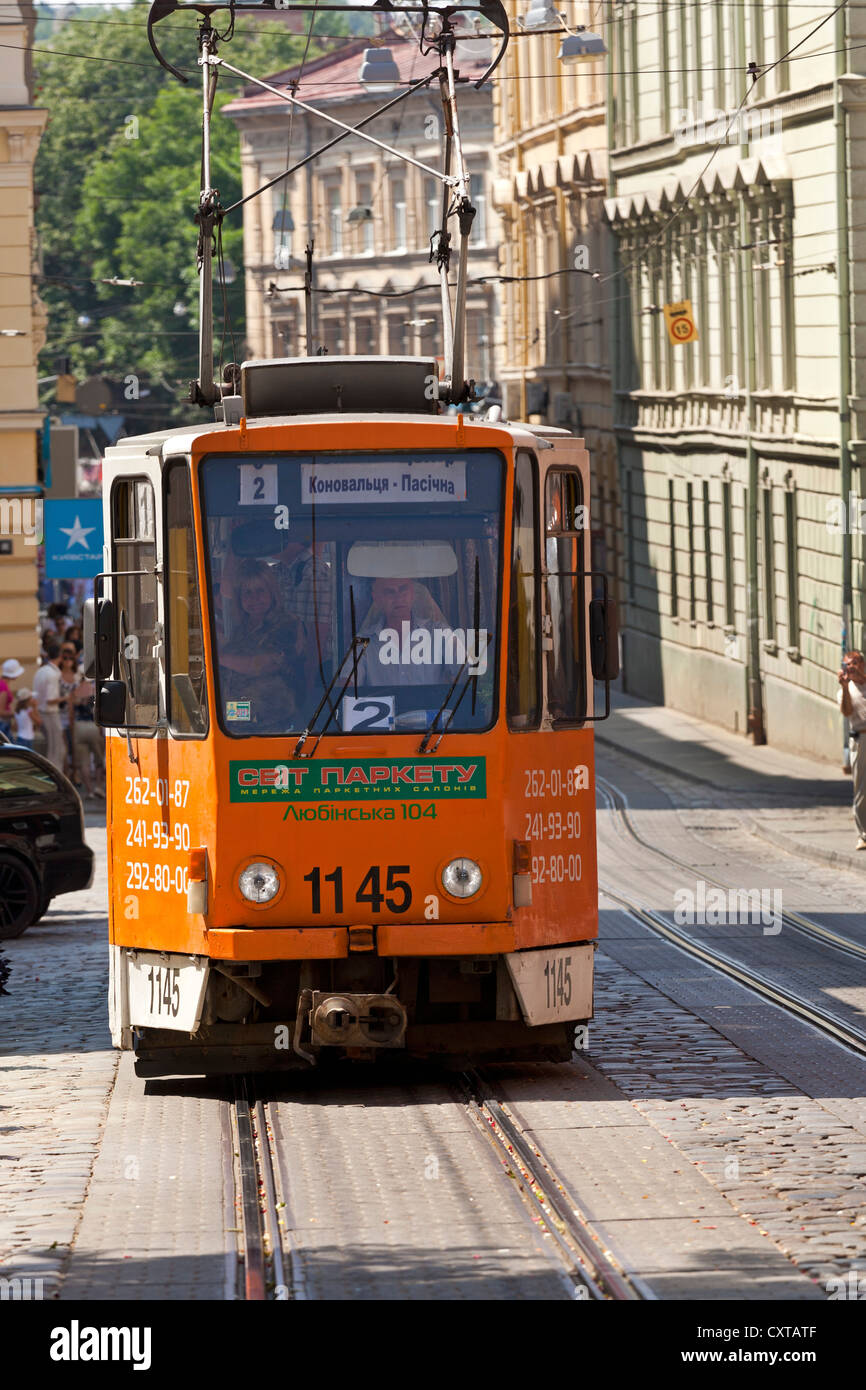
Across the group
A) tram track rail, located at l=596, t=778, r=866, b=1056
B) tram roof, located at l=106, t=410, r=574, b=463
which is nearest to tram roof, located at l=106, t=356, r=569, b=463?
tram roof, located at l=106, t=410, r=574, b=463


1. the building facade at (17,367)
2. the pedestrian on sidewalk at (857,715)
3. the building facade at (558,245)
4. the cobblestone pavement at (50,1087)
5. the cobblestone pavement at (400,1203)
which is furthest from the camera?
the building facade at (558,245)

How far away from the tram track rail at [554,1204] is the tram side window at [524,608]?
5.76 ft

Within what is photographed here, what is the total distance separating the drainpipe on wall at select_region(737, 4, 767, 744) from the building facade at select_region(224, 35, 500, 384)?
93.6ft

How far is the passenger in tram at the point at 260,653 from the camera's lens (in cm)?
1161

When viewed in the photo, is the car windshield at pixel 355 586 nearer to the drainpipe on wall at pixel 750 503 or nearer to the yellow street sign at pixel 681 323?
the drainpipe on wall at pixel 750 503

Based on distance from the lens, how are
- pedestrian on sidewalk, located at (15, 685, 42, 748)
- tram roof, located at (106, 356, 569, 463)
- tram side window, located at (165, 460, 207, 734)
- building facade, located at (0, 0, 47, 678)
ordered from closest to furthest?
tram side window, located at (165, 460, 207, 734), tram roof, located at (106, 356, 569, 463), pedestrian on sidewalk, located at (15, 685, 42, 748), building facade, located at (0, 0, 47, 678)

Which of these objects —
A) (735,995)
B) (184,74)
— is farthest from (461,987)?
(184,74)

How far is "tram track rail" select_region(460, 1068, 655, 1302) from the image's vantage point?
8156 mm

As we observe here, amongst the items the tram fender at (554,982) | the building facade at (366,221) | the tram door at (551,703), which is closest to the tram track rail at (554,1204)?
the tram fender at (554,982)

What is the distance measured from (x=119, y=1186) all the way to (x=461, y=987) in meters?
2.33

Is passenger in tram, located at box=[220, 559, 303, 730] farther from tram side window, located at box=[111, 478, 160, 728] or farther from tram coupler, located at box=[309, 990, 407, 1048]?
tram coupler, located at box=[309, 990, 407, 1048]

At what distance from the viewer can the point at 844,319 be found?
105 ft
